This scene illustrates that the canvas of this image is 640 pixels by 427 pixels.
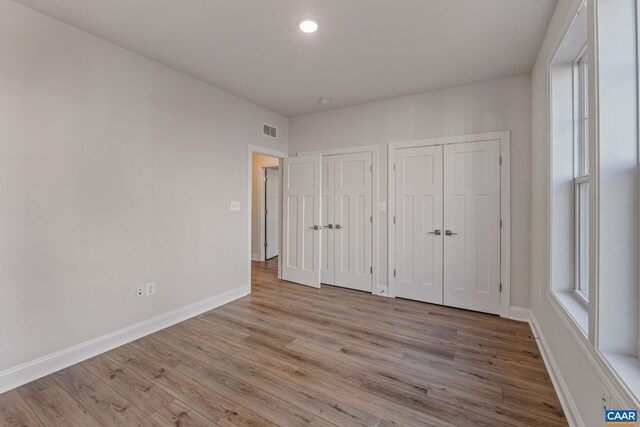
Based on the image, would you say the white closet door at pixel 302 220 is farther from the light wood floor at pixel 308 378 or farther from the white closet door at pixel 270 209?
the white closet door at pixel 270 209

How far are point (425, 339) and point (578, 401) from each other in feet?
3.78

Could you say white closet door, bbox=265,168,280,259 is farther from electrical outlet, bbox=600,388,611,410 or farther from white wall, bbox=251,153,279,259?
electrical outlet, bbox=600,388,611,410

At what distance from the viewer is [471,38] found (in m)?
2.34

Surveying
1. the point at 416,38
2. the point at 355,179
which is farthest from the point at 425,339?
the point at 416,38

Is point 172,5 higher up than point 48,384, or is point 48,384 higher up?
point 172,5

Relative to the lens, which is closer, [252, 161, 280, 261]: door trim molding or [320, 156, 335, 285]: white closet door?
[320, 156, 335, 285]: white closet door

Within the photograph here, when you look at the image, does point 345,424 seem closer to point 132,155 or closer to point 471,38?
point 132,155

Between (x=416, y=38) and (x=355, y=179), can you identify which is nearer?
(x=416, y=38)

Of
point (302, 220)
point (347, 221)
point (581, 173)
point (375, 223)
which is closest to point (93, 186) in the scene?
point (302, 220)

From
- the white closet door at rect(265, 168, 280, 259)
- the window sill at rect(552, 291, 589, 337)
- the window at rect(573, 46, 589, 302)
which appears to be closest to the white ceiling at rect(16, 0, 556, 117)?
the window at rect(573, 46, 589, 302)

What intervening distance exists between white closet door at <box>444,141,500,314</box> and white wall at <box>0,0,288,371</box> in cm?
289

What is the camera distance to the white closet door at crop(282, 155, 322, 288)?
13.8 ft

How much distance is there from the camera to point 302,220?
14.3 ft
